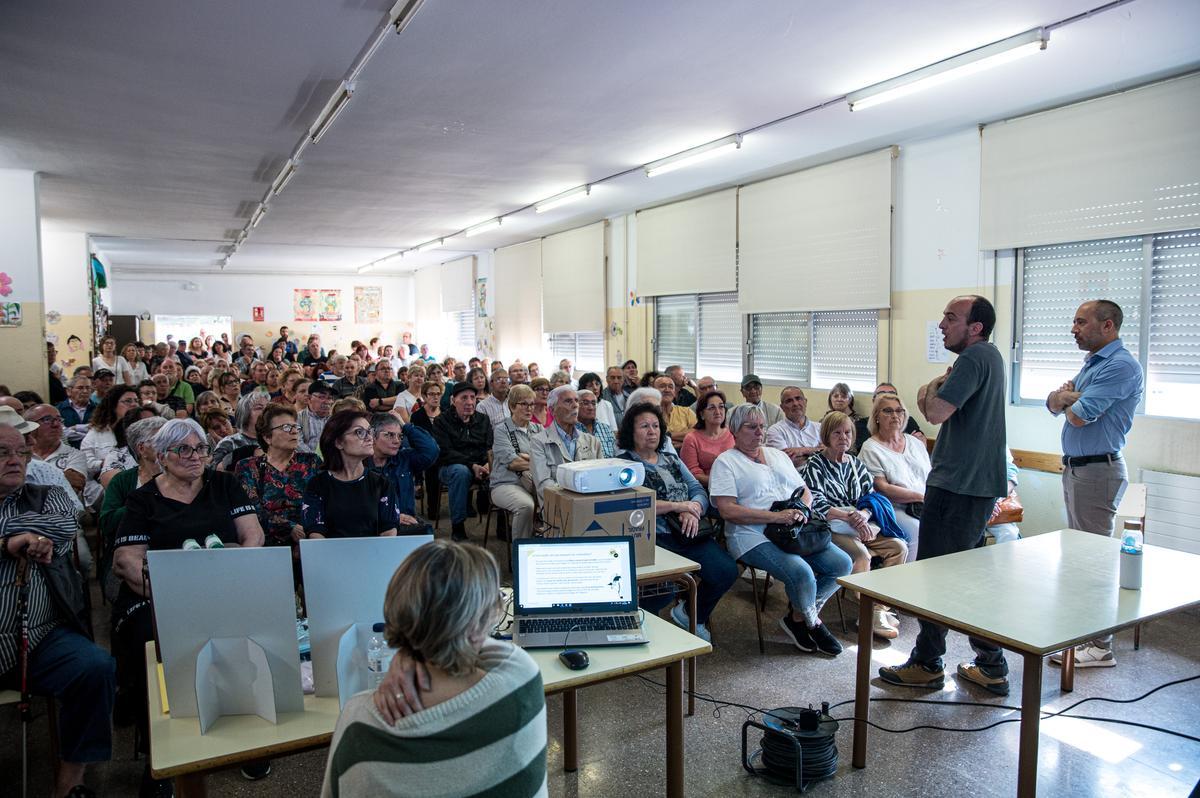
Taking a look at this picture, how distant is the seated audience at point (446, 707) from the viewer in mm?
1314

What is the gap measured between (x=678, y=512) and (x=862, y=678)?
120 cm

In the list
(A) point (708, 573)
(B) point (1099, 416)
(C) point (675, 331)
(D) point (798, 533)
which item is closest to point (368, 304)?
(C) point (675, 331)

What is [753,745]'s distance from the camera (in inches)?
117

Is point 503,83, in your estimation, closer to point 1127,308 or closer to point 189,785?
point 189,785

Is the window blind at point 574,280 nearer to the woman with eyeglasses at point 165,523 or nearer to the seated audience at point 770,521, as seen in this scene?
the seated audience at point 770,521

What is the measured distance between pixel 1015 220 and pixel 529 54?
3789 mm

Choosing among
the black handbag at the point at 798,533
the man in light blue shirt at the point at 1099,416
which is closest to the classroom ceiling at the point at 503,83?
the man in light blue shirt at the point at 1099,416

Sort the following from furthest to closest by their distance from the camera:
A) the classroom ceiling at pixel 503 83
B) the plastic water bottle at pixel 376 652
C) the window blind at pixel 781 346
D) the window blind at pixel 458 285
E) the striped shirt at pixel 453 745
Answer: the window blind at pixel 458 285 → the window blind at pixel 781 346 → the classroom ceiling at pixel 503 83 → the plastic water bottle at pixel 376 652 → the striped shirt at pixel 453 745

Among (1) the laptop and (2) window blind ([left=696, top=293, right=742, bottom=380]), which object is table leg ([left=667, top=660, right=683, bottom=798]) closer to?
(1) the laptop

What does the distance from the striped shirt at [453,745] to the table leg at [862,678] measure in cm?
178

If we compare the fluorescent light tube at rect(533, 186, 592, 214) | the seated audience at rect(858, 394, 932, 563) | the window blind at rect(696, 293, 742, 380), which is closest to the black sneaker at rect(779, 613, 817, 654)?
the seated audience at rect(858, 394, 932, 563)

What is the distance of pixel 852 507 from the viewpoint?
428cm

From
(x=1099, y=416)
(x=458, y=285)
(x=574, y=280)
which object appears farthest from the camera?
(x=458, y=285)

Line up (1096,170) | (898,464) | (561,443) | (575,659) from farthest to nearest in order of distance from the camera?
(1096,170), (898,464), (561,443), (575,659)
